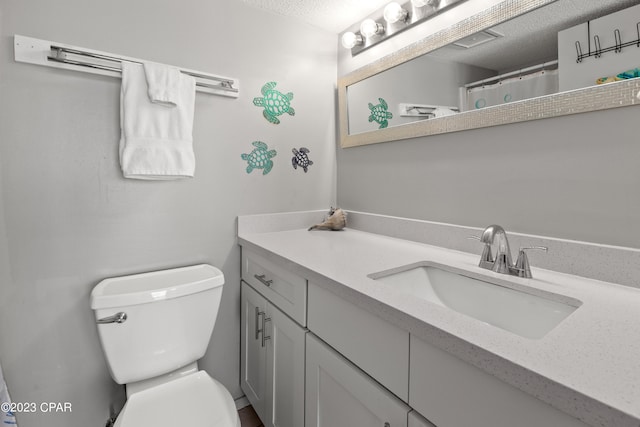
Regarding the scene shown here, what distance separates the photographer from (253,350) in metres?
1.49

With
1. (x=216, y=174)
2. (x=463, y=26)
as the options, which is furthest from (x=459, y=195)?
(x=216, y=174)

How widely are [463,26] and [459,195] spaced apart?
672mm

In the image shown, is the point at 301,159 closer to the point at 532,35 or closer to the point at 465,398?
the point at 532,35

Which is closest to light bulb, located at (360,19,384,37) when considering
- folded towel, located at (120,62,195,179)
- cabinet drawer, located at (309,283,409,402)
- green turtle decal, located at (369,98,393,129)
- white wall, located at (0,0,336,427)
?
green turtle decal, located at (369,98,393,129)

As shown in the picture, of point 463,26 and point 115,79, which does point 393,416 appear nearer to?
point 463,26

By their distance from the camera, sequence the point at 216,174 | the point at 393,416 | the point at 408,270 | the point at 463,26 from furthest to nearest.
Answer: the point at 216,174, the point at 463,26, the point at 408,270, the point at 393,416

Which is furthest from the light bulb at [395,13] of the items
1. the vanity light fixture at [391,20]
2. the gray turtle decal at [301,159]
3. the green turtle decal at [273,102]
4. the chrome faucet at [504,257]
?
the chrome faucet at [504,257]

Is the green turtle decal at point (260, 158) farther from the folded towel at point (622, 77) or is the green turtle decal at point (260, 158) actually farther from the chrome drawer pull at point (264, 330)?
the folded towel at point (622, 77)

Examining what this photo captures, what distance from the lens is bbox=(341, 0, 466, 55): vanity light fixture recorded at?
1.35 metres

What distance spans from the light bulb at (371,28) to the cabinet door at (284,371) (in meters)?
1.44

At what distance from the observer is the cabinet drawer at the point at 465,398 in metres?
0.50

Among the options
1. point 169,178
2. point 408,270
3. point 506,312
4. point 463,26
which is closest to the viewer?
point 506,312

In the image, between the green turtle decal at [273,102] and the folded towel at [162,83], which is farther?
the green turtle decal at [273,102]

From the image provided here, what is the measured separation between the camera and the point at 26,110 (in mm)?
1160
